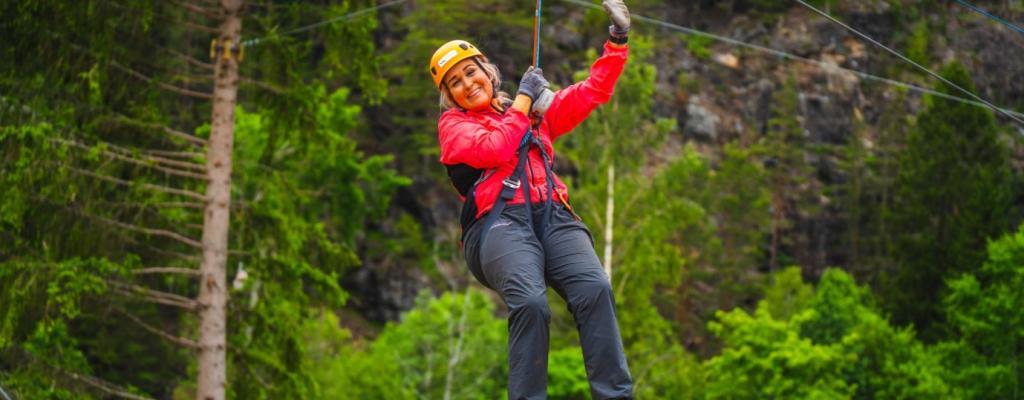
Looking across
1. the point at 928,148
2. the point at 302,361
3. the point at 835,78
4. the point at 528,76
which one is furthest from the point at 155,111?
the point at 835,78

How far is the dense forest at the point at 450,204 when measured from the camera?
14.5 meters

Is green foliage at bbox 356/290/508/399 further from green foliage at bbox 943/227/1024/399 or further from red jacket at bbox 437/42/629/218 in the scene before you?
red jacket at bbox 437/42/629/218

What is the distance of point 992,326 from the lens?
33281 millimetres

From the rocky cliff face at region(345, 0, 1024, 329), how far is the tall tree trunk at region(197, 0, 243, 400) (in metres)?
43.3

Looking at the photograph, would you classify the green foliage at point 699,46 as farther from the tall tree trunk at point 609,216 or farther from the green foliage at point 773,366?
the tall tree trunk at point 609,216

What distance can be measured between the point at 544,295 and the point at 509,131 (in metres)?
0.68

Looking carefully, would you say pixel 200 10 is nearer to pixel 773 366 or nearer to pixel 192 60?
pixel 192 60

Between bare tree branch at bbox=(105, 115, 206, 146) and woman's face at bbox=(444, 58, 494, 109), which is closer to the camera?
woman's face at bbox=(444, 58, 494, 109)

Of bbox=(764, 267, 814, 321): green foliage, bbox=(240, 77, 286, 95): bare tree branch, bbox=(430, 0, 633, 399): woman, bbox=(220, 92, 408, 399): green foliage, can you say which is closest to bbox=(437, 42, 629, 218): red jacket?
bbox=(430, 0, 633, 399): woman

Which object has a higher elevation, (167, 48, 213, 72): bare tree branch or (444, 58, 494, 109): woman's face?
(167, 48, 213, 72): bare tree branch

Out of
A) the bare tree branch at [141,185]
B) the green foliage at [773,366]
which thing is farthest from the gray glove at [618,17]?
the green foliage at [773,366]

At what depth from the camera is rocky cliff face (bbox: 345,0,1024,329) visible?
204ft

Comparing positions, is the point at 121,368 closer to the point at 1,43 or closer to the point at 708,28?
the point at 1,43

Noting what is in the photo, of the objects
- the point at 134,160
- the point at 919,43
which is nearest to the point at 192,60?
the point at 134,160
